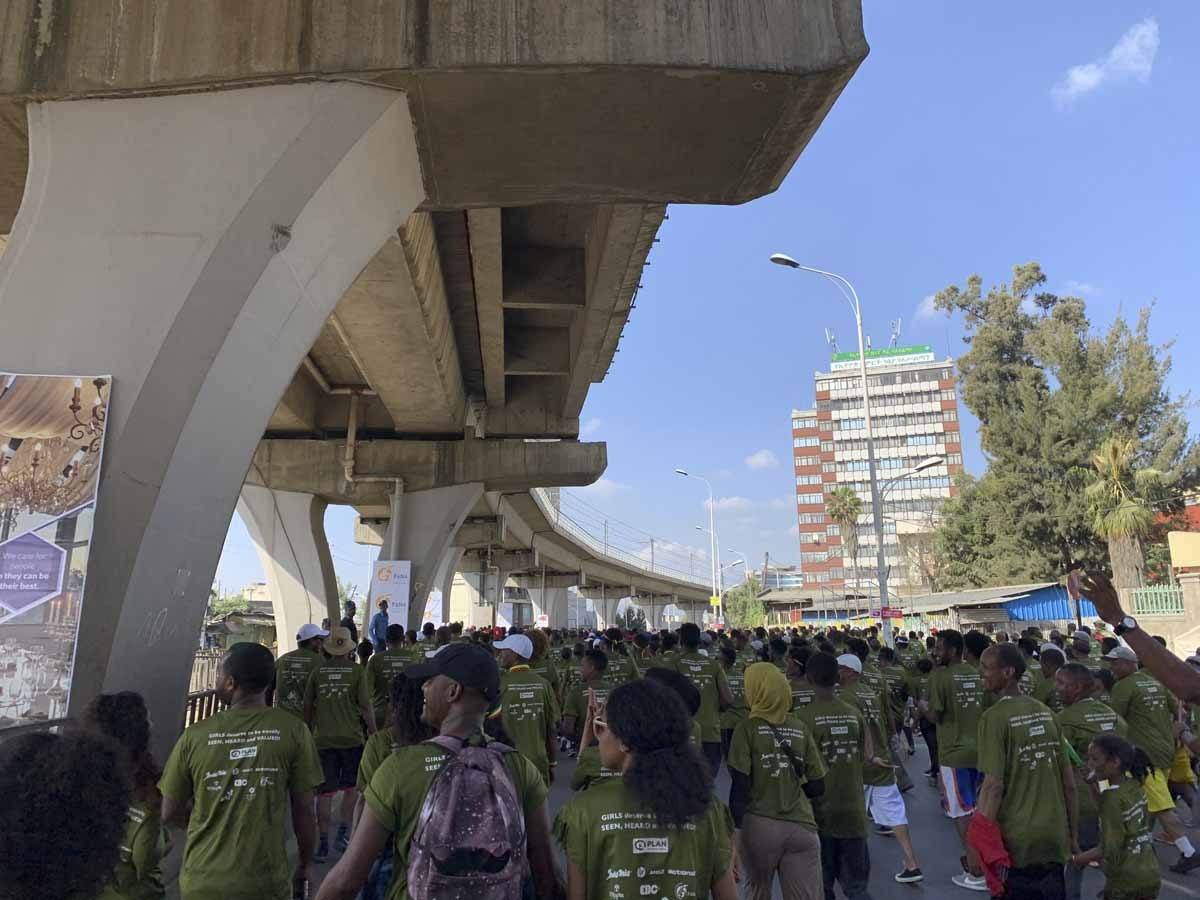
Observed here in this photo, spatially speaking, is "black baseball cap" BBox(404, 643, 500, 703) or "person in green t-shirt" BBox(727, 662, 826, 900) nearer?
"black baseball cap" BBox(404, 643, 500, 703)

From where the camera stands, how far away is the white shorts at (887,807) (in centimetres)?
683

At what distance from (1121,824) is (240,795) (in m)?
4.75

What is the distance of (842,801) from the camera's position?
498 cm

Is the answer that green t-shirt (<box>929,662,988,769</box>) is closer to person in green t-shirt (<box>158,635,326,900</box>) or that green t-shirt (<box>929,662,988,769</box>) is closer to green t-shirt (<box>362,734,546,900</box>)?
person in green t-shirt (<box>158,635,326,900</box>)

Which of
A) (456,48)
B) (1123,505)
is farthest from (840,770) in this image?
(1123,505)

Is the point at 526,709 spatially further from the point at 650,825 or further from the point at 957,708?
the point at 650,825

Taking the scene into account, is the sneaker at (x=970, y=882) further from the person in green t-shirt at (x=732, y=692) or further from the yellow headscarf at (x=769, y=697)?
the yellow headscarf at (x=769, y=697)

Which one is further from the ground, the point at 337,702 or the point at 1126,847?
the point at 337,702

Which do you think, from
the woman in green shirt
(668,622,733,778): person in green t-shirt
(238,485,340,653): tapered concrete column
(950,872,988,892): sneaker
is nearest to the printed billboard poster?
the woman in green shirt

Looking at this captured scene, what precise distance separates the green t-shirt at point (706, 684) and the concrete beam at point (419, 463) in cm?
1378

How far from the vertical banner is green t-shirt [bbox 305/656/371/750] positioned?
Result: 13.2m

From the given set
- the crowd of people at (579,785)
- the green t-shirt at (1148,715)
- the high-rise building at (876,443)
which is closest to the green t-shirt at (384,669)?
the crowd of people at (579,785)

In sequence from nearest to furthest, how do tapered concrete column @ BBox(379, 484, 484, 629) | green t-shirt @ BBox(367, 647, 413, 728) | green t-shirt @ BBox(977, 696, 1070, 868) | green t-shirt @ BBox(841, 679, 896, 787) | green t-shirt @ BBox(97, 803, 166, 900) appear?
1. green t-shirt @ BBox(97, 803, 166, 900)
2. green t-shirt @ BBox(977, 696, 1070, 868)
3. green t-shirt @ BBox(841, 679, 896, 787)
4. green t-shirt @ BBox(367, 647, 413, 728)
5. tapered concrete column @ BBox(379, 484, 484, 629)

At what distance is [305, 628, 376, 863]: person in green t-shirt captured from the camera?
23.7 ft
